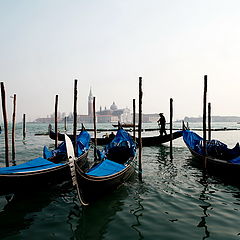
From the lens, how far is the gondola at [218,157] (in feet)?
22.0

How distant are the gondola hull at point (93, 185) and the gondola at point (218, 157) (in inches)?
132

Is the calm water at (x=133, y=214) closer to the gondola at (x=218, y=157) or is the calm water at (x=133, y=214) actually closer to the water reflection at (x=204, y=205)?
the water reflection at (x=204, y=205)

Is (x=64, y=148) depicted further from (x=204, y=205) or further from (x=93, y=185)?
(x=204, y=205)

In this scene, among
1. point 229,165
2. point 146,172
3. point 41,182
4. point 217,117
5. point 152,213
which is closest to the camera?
point 152,213

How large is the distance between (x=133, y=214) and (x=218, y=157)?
5556mm

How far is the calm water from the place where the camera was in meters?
3.76

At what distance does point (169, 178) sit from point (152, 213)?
9.18 ft

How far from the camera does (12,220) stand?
4285 millimetres

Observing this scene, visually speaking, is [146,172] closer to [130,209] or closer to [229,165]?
[229,165]

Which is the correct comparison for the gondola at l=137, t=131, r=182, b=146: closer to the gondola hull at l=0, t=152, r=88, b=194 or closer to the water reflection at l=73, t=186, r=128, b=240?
the gondola hull at l=0, t=152, r=88, b=194

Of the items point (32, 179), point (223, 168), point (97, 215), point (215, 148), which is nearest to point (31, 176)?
point (32, 179)

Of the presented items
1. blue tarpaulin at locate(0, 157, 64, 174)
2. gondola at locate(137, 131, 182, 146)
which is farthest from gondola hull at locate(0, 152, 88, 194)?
gondola at locate(137, 131, 182, 146)

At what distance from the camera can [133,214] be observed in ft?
14.8

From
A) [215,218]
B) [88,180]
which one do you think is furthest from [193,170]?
[88,180]
